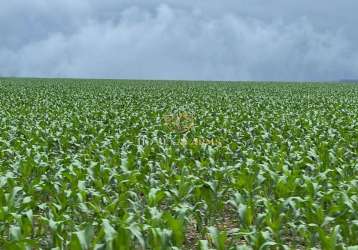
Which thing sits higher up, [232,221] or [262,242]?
[262,242]

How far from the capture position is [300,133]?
1323 cm

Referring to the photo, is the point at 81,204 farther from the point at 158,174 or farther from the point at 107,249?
the point at 158,174

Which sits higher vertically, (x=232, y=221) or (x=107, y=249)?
(x=107, y=249)

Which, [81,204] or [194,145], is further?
[194,145]

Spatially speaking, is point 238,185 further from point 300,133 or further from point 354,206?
point 300,133

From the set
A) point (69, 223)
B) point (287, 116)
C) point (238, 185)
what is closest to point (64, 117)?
point (287, 116)

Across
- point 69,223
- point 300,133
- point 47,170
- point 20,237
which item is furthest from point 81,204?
point 300,133

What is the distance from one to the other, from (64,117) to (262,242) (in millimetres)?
13552

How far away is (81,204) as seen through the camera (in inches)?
217

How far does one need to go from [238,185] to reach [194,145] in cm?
378

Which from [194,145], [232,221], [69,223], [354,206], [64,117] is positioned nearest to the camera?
[69,223]

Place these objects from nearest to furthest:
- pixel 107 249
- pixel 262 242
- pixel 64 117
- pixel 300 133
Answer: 1. pixel 107 249
2. pixel 262 242
3. pixel 300 133
4. pixel 64 117

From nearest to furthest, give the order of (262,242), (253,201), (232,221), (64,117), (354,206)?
(262,242) < (354,206) < (253,201) < (232,221) < (64,117)

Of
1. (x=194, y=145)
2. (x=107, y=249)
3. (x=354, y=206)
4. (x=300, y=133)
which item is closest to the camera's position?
(x=107, y=249)
